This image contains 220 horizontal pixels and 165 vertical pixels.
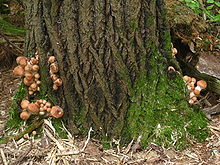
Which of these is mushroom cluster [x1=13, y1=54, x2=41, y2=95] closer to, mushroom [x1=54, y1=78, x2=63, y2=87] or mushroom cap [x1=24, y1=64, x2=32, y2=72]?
mushroom cap [x1=24, y1=64, x2=32, y2=72]

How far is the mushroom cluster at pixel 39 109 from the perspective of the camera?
115 inches

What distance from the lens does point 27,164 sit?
2.69m

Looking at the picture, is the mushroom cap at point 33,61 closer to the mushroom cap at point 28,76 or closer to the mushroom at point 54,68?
the mushroom cap at point 28,76

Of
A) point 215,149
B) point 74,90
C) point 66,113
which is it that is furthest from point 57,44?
point 215,149

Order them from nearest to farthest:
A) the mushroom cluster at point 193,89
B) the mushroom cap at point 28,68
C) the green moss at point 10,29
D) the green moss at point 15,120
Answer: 1. the mushroom cap at point 28,68
2. the green moss at point 15,120
3. the mushroom cluster at point 193,89
4. the green moss at point 10,29

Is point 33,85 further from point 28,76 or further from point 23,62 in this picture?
point 23,62

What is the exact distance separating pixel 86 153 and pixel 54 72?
2.70 feet

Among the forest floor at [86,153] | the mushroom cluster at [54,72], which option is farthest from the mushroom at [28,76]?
the forest floor at [86,153]

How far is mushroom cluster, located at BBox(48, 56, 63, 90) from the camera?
290 centimetres

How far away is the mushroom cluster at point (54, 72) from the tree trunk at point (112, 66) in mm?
51

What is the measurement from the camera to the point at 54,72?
9.61ft

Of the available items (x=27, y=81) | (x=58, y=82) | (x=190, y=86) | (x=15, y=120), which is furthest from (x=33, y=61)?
(x=190, y=86)

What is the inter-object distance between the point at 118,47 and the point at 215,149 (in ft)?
4.36

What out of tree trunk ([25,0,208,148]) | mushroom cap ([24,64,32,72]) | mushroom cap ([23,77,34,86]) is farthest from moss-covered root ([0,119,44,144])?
mushroom cap ([24,64,32,72])
